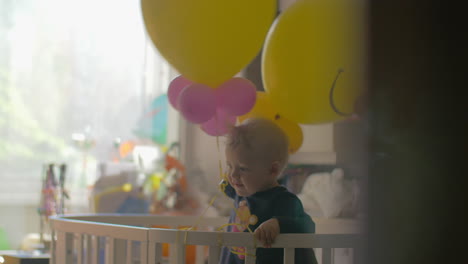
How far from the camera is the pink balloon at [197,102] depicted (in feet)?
3.87

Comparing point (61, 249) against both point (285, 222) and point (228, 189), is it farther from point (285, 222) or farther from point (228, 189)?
point (285, 222)

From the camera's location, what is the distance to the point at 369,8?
0.56 m

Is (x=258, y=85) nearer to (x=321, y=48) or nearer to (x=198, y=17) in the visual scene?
(x=198, y=17)

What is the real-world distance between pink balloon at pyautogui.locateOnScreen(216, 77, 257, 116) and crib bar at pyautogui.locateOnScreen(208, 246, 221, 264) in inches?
12.9

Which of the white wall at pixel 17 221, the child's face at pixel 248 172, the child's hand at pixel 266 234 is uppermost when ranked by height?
the child's face at pixel 248 172

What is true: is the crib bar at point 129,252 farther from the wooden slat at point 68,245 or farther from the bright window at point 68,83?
the bright window at point 68,83

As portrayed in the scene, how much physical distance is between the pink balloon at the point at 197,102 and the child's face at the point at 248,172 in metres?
0.08

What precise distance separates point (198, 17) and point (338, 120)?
13.0 inches

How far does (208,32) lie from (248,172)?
0.90ft

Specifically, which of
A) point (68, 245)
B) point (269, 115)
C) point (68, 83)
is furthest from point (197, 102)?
point (68, 83)

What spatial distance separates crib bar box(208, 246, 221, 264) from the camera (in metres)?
1.00

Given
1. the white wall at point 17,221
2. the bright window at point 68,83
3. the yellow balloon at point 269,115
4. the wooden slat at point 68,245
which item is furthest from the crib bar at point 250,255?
the white wall at point 17,221

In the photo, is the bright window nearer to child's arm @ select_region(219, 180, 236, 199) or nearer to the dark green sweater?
child's arm @ select_region(219, 180, 236, 199)

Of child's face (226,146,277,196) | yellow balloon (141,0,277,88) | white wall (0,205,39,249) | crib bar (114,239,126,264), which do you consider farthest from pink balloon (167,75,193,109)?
white wall (0,205,39,249)
